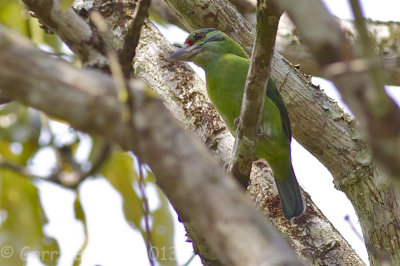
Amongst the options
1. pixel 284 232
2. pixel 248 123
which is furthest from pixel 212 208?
pixel 284 232

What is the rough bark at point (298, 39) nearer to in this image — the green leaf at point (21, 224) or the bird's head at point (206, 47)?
the bird's head at point (206, 47)

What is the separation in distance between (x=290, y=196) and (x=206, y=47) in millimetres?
1214

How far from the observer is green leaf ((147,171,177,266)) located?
3121 mm

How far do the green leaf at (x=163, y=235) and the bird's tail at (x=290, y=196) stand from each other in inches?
23.7

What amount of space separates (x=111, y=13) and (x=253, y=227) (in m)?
2.62

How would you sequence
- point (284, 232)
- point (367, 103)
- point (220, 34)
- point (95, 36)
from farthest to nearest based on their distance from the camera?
point (220, 34) → point (284, 232) → point (95, 36) → point (367, 103)

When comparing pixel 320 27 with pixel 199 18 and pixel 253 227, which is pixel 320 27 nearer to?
pixel 253 227

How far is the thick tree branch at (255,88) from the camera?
7.34ft

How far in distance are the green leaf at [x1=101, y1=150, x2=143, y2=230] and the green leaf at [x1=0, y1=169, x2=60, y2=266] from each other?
0.38 metres

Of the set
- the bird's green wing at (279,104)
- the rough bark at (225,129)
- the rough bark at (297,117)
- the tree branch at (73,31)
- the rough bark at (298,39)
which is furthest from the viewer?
the rough bark at (298,39)

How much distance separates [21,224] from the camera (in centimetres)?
294

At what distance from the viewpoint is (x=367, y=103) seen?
1.16m

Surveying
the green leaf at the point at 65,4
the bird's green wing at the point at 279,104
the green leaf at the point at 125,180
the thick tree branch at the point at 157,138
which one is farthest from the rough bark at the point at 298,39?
the thick tree branch at the point at 157,138

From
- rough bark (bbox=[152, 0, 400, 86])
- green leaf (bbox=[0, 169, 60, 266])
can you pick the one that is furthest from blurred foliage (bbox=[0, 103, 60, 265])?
rough bark (bbox=[152, 0, 400, 86])
